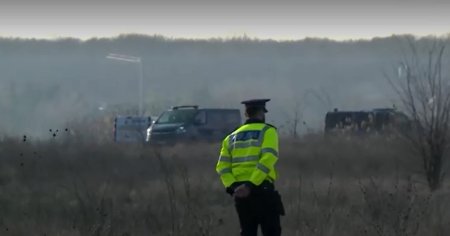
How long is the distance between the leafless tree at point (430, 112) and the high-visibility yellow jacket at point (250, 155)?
8828mm

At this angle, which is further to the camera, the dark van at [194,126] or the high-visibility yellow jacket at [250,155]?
the dark van at [194,126]

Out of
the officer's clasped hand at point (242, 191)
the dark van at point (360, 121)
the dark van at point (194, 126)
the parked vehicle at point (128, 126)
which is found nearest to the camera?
the officer's clasped hand at point (242, 191)

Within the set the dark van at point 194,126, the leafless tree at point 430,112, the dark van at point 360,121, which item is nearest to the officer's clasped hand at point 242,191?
the leafless tree at point 430,112

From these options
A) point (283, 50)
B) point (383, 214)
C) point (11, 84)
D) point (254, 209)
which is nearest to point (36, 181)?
point (383, 214)

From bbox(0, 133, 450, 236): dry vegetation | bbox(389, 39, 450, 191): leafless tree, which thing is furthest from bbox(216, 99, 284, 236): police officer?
bbox(389, 39, 450, 191): leafless tree

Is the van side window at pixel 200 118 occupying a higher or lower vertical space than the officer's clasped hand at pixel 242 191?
lower

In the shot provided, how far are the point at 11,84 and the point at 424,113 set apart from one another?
2979 inches

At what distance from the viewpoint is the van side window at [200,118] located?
36781mm

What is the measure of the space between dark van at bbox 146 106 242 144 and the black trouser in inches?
967

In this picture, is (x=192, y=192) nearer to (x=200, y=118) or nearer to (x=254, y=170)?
(x=254, y=170)

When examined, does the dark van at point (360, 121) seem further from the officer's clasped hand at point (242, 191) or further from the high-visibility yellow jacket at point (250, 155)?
the officer's clasped hand at point (242, 191)

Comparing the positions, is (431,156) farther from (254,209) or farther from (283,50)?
(283,50)

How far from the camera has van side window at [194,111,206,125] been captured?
121 feet

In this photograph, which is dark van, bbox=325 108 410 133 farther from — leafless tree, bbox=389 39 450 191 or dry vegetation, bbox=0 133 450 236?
leafless tree, bbox=389 39 450 191
